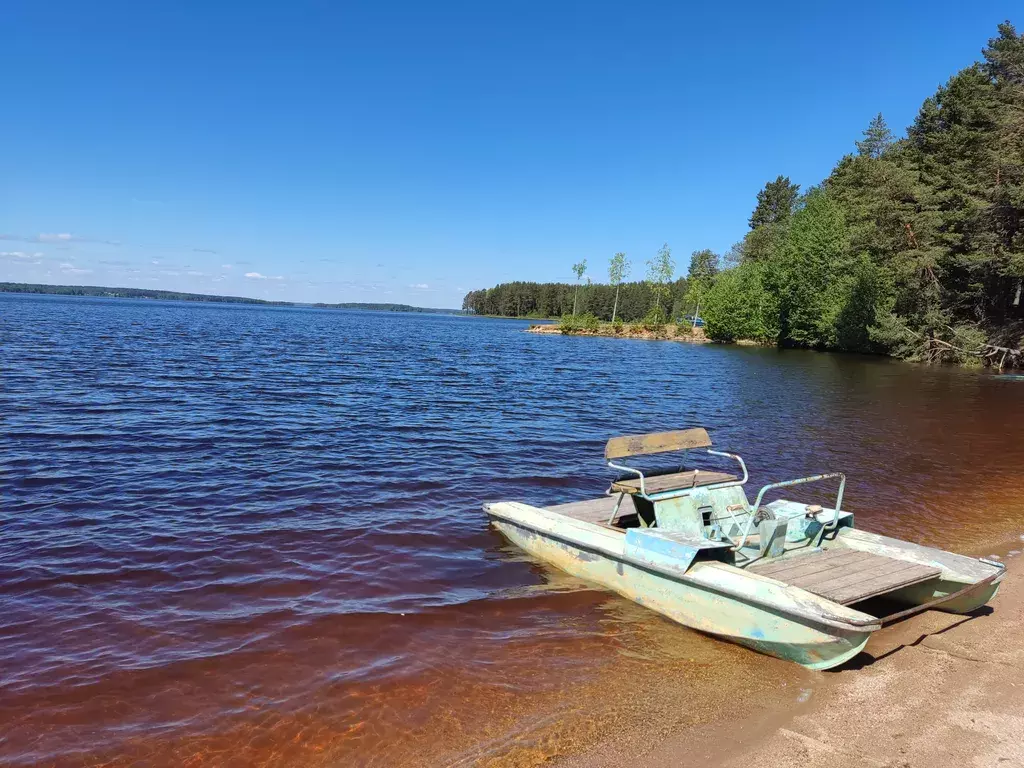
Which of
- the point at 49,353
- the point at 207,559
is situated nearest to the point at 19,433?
the point at 207,559

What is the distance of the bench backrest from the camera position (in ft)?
27.3

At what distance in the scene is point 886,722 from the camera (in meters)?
5.00

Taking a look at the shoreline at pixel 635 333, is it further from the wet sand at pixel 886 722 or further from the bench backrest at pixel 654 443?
the wet sand at pixel 886 722

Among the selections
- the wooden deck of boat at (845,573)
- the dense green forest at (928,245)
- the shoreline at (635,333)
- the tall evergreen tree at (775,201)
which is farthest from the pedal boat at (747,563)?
the tall evergreen tree at (775,201)

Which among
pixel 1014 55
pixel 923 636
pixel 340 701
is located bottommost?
pixel 340 701

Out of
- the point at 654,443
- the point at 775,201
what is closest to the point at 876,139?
the point at 775,201

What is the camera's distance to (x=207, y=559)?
8273 mm

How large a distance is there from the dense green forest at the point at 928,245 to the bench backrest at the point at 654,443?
112 feet

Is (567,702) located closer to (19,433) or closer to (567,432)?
(567,432)

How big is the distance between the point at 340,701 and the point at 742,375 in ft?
114

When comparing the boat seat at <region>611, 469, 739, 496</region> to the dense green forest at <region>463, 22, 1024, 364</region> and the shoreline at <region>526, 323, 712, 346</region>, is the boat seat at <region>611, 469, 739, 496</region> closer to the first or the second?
the dense green forest at <region>463, 22, 1024, 364</region>

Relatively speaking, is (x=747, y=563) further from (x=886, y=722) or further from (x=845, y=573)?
(x=886, y=722)

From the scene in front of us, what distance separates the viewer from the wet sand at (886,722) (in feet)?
15.0

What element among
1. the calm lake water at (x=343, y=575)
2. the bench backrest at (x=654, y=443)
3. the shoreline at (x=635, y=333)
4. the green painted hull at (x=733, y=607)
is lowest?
the calm lake water at (x=343, y=575)
